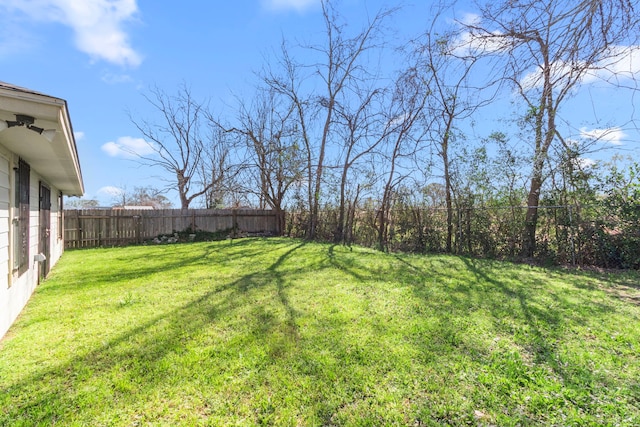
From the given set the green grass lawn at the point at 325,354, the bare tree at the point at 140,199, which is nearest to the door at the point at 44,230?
→ the green grass lawn at the point at 325,354

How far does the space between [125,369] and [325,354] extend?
1.61 meters

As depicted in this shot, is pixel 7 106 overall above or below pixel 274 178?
below

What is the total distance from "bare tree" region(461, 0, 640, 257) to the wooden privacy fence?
38.1 ft

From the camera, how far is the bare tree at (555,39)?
1966mm

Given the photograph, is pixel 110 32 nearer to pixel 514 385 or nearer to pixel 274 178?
pixel 514 385

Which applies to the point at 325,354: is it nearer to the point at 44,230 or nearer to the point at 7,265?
the point at 7,265

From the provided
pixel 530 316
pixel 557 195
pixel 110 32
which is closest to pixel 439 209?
pixel 557 195

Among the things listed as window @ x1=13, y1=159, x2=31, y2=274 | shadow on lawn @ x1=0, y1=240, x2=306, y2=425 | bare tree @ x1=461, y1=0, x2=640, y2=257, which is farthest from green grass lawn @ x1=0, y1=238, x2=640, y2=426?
bare tree @ x1=461, y1=0, x2=640, y2=257

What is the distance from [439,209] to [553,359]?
6.51 metres

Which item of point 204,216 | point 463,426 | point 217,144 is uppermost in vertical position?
point 217,144

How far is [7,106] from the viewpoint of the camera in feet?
6.55

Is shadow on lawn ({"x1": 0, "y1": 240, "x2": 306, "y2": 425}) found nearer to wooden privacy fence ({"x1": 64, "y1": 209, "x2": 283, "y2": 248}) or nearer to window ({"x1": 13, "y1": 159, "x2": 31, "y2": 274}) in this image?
window ({"x1": 13, "y1": 159, "x2": 31, "y2": 274})

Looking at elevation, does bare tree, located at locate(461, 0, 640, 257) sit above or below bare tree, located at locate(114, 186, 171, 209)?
below

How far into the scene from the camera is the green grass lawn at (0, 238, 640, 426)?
184 centimetres
